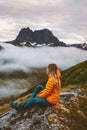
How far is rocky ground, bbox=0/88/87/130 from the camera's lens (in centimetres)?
2475

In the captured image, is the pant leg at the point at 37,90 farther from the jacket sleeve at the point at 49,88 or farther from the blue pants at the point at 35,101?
the jacket sleeve at the point at 49,88

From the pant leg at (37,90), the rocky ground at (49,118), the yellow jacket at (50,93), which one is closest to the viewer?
the rocky ground at (49,118)

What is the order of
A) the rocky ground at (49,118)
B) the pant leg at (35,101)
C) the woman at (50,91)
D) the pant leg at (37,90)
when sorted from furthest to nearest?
the pant leg at (37,90), the pant leg at (35,101), the woman at (50,91), the rocky ground at (49,118)

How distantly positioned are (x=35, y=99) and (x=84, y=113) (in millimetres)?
4122

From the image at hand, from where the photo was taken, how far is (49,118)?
25328 mm

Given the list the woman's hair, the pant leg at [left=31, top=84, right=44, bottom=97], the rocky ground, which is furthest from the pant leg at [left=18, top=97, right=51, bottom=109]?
the woman's hair

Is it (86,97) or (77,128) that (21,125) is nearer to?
(77,128)

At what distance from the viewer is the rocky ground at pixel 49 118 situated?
24750 millimetres

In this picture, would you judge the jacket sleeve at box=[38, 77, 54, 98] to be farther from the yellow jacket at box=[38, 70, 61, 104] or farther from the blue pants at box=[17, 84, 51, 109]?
the blue pants at box=[17, 84, 51, 109]

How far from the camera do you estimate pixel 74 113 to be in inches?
1040

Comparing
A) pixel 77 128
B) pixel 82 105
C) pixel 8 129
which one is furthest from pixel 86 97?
pixel 8 129

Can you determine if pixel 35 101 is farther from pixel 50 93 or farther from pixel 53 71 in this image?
pixel 53 71

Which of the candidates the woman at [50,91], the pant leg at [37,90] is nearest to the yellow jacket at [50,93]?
the woman at [50,91]

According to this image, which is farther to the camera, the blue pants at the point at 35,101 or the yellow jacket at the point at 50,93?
the blue pants at the point at 35,101
